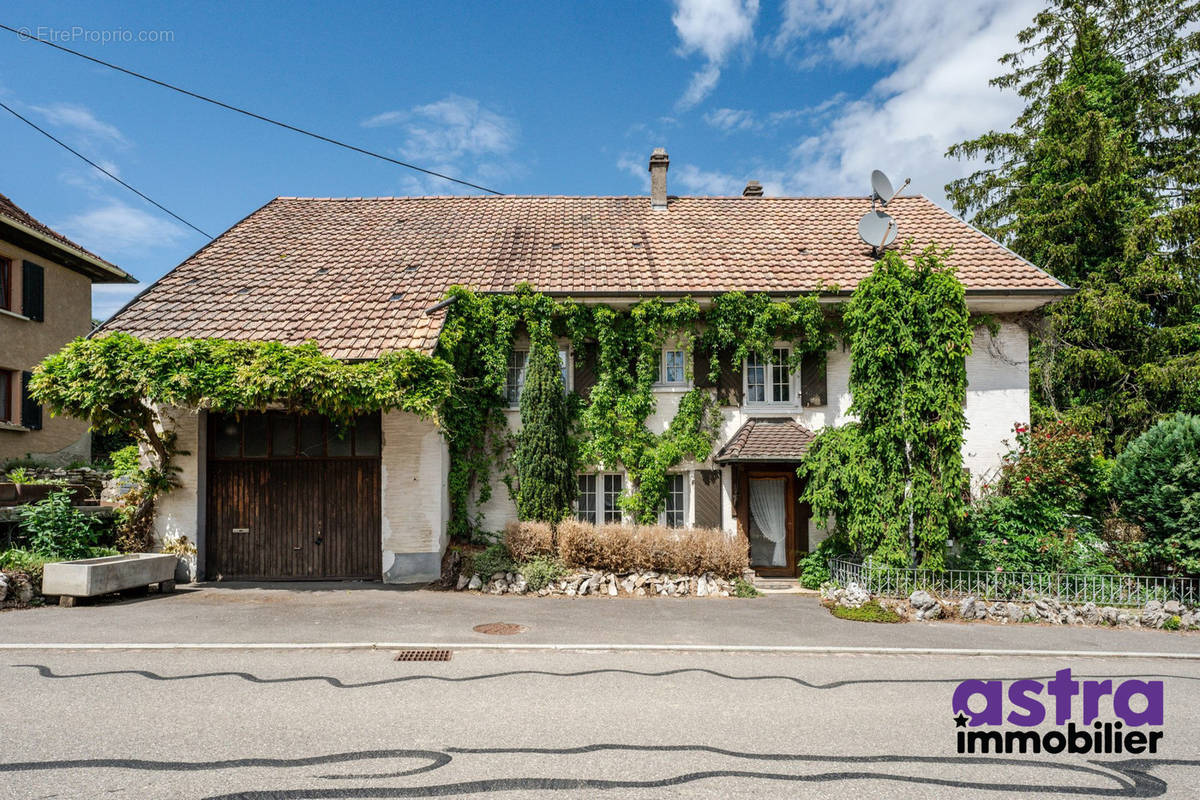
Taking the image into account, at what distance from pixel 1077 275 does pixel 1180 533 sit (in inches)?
468

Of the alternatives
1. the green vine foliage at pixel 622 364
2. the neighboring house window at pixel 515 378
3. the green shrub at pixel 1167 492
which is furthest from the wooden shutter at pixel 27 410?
the green shrub at pixel 1167 492

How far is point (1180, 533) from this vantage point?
10625 mm

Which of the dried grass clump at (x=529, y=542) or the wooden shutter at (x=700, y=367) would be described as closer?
the dried grass clump at (x=529, y=542)

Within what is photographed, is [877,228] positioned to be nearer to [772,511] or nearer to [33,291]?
[772,511]

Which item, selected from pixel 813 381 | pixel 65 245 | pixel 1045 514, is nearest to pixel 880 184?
pixel 813 381

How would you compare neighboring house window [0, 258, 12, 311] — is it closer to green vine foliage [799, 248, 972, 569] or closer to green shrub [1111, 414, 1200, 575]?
green vine foliage [799, 248, 972, 569]

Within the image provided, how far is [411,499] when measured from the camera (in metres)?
12.4

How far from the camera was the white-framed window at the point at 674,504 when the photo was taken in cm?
1409

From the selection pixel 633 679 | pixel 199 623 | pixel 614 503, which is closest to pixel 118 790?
pixel 633 679

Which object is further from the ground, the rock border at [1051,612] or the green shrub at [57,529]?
the green shrub at [57,529]

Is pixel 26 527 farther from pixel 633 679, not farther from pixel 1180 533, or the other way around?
pixel 1180 533

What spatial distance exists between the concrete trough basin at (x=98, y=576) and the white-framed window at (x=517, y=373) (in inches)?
265

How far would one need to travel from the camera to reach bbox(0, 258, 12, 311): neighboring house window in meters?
17.1

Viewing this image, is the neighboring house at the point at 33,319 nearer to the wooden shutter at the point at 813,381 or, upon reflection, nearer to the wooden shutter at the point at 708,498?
the wooden shutter at the point at 708,498
